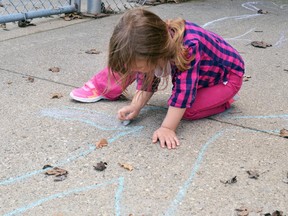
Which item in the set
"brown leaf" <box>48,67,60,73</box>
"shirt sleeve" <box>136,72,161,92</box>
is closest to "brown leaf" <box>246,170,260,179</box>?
"shirt sleeve" <box>136,72,161,92</box>

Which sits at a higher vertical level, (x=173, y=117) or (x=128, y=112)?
(x=173, y=117)

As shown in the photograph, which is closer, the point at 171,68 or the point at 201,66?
the point at 171,68

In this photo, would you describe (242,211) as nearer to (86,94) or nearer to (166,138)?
(166,138)

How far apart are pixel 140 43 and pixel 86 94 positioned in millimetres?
989

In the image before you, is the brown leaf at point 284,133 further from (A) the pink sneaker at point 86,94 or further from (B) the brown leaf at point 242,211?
(A) the pink sneaker at point 86,94

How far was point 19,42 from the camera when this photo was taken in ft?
15.4

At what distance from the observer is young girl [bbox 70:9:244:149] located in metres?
2.35

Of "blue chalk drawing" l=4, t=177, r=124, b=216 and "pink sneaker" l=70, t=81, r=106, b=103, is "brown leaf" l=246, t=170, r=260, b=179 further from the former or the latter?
"pink sneaker" l=70, t=81, r=106, b=103

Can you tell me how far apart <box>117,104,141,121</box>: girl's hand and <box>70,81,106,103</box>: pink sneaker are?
372 millimetres

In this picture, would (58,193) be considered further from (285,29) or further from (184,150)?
(285,29)

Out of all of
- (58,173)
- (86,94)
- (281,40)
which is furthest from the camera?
(281,40)

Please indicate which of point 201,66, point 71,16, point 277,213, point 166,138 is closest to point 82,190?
point 166,138

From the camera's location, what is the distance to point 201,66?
278 cm

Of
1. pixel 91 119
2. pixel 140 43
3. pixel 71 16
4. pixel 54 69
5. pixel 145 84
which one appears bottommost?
pixel 71 16
